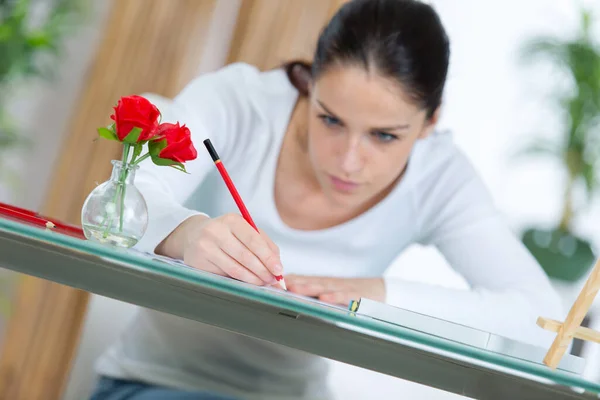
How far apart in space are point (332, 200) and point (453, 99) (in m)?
1.48

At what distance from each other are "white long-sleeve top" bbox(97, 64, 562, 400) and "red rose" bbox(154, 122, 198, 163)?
233mm

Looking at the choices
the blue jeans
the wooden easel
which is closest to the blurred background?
the blue jeans

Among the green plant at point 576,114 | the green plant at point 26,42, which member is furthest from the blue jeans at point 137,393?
the green plant at point 576,114

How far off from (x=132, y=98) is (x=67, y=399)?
0.84m

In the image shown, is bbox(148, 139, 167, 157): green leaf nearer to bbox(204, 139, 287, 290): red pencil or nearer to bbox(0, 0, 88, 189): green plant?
bbox(204, 139, 287, 290): red pencil

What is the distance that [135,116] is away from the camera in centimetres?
75

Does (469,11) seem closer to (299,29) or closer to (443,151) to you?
(299,29)

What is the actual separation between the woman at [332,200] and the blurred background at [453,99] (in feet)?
2.25

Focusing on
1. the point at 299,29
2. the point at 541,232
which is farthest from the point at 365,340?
the point at 541,232

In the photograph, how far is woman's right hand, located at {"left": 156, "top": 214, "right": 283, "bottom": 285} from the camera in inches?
30.4

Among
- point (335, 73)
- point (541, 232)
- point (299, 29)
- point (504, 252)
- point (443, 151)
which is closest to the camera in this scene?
point (335, 73)

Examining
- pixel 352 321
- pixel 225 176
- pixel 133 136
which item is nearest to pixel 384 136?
pixel 225 176

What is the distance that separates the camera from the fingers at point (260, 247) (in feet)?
2.54

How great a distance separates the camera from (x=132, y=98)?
755 mm
